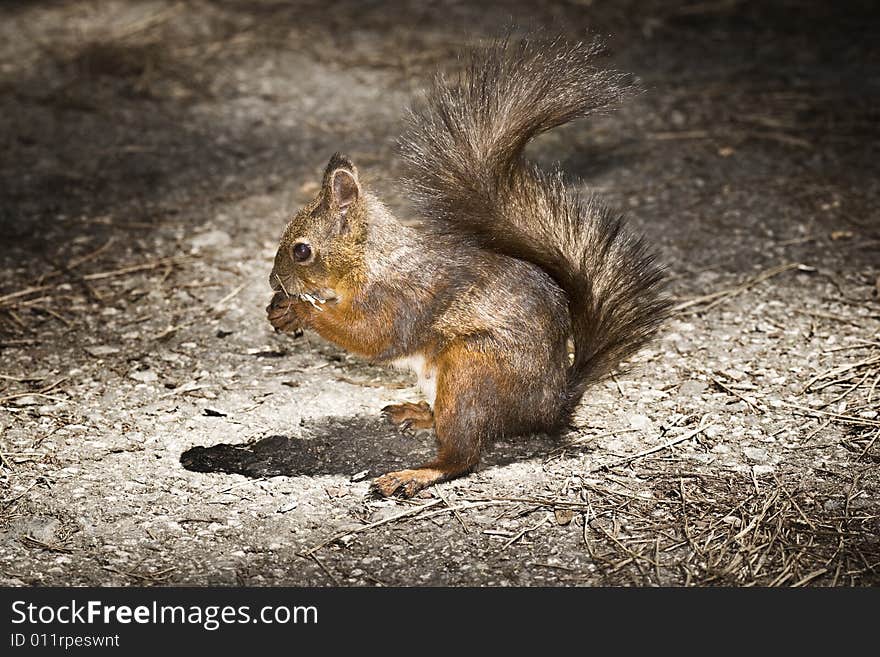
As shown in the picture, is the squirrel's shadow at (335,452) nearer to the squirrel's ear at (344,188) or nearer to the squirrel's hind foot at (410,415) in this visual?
the squirrel's hind foot at (410,415)

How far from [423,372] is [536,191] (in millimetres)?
616

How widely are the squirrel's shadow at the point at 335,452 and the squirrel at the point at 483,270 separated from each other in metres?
0.11

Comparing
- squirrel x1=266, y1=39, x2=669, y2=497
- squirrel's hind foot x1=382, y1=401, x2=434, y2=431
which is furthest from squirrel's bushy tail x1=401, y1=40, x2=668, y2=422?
squirrel's hind foot x1=382, y1=401, x2=434, y2=431

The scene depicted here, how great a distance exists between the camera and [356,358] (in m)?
3.57

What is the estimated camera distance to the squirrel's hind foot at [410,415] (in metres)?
3.19

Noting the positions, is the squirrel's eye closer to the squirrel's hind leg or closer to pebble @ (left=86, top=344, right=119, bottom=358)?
the squirrel's hind leg

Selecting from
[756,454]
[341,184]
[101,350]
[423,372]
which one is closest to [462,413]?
[423,372]

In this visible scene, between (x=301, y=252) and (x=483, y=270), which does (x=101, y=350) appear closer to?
(x=301, y=252)

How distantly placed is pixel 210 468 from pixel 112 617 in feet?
2.12

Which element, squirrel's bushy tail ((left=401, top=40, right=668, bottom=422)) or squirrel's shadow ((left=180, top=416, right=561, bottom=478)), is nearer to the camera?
squirrel's bushy tail ((left=401, top=40, right=668, bottom=422))

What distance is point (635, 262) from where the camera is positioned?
3018 millimetres

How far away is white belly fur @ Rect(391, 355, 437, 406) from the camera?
297cm

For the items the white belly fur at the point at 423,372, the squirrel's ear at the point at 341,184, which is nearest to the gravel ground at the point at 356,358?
the white belly fur at the point at 423,372

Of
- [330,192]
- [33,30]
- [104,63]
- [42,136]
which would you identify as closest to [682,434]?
[330,192]
